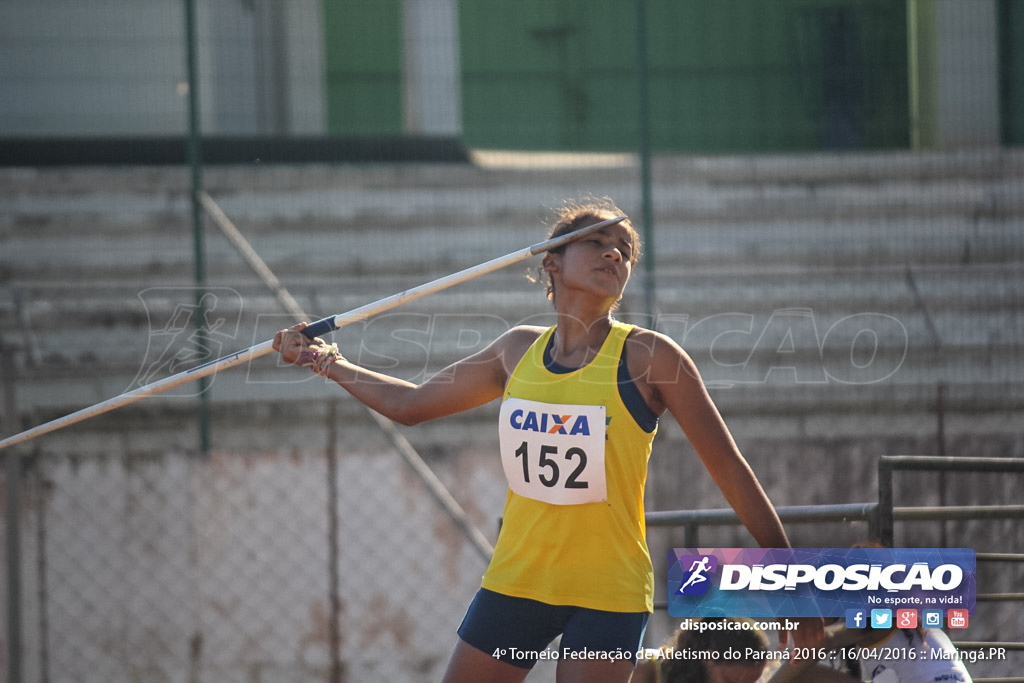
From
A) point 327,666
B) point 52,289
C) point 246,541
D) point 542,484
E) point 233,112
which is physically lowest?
point 327,666

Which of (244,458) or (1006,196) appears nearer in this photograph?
(244,458)

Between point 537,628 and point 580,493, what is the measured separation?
0.41 m

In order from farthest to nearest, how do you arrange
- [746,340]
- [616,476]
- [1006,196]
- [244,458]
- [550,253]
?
1. [1006,196]
2. [746,340]
3. [244,458]
4. [550,253]
5. [616,476]

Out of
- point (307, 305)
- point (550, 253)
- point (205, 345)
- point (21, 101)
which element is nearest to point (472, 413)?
point (307, 305)

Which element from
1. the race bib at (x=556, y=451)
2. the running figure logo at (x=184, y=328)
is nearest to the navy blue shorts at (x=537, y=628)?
the race bib at (x=556, y=451)

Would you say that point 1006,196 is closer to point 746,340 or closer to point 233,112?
point 746,340

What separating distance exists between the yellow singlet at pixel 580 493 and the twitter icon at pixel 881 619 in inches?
39.0

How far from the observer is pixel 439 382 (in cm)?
346

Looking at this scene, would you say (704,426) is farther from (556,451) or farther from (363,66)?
(363,66)

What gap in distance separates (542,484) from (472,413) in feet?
12.4

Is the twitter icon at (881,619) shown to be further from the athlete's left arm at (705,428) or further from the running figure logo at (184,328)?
the running figure logo at (184,328)

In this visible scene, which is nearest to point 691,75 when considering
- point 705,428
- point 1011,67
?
point 1011,67

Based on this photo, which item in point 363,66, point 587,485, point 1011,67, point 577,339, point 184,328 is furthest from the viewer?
point 363,66

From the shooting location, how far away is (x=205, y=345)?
20.1 ft
